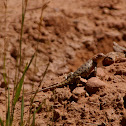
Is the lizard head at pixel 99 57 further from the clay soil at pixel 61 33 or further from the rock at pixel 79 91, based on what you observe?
the clay soil at pixel 61 33

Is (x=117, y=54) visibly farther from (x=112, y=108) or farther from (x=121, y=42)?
(x=121, y=42)

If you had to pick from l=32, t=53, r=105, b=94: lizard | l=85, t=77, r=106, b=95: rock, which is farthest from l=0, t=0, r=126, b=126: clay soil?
l=85, t=77, r=106, b=95: rock

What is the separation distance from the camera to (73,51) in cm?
744

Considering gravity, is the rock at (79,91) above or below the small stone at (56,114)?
above

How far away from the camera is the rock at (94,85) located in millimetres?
3430

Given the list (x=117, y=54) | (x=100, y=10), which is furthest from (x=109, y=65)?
(x=100, y=10)

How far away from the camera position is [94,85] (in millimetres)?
3461

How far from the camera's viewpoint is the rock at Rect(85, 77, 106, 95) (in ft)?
11.3

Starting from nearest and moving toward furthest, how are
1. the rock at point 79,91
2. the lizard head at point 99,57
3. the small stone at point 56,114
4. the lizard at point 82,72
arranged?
the small stone at point 56,114 → the rock at point 79,91 → the lizard at point 82,72 → the lizard head at point 99,57

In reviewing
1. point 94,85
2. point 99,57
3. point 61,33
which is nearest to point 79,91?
point 94,85

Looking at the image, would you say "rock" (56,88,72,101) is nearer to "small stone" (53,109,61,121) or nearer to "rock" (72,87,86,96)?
"rock" (72,87,86,96)

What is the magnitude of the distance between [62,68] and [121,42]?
2164 millimetres

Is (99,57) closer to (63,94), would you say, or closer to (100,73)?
(100,73)

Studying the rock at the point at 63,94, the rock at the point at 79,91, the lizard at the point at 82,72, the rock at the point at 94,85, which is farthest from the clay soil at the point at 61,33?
the rock at the point at 94,85
